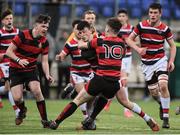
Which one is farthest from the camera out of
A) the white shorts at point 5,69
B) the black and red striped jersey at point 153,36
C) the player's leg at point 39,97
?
the white shorts at point 5,69

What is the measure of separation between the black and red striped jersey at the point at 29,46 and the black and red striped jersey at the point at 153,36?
74.4 inches

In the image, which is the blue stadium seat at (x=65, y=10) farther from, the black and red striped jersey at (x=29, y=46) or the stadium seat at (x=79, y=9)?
the black and red striped jersey at (x=29, y=46)

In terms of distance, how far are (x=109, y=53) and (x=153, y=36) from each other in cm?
201

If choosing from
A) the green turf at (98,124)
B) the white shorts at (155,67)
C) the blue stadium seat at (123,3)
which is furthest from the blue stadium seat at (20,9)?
the white shorts at (155,67)

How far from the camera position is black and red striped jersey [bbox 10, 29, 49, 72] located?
13688 mm

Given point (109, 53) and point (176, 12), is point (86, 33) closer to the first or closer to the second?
point (109, 53)

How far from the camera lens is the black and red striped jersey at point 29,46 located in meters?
13.7

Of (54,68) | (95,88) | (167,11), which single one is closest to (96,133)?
(95,88)

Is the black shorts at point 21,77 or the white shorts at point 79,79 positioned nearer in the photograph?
the black shorts at point 21,77

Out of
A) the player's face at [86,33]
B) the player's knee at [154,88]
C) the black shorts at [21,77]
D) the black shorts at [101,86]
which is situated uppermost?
the player's face at [86,33]


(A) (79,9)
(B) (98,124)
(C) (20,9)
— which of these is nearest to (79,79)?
(B) (98,124)

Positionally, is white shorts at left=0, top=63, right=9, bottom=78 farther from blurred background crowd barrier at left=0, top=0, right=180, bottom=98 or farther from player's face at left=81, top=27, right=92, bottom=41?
blurred background crowd barrier at left=0, top=0, right=180, bottom=98

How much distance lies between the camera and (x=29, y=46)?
13.8 meters

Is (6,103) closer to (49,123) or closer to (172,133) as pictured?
(49,123)
